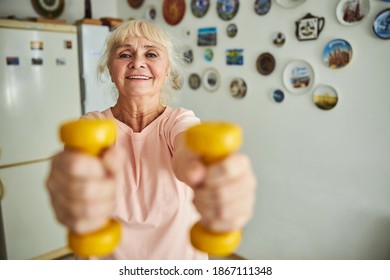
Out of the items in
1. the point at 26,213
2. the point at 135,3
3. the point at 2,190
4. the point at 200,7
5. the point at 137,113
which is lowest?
the point at 26,213

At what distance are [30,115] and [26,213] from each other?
63cm

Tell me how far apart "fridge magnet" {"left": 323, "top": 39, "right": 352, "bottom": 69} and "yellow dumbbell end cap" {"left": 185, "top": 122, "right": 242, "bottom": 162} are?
4.33ft

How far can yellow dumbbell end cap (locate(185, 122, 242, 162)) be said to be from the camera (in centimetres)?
35

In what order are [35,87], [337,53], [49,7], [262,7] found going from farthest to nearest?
[49,7] < [35,87] < [262,7] < [337,53]

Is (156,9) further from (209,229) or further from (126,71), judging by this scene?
(209,229)

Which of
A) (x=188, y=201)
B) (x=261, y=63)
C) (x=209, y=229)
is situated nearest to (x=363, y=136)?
(x=261, y=63)

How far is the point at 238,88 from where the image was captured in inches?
Answer: 75.8

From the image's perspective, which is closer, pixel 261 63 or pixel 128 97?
pixel 128 97

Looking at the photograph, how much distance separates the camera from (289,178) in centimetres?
179

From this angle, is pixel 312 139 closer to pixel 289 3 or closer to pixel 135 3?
pixel 289 3

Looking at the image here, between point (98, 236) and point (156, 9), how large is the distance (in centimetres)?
233

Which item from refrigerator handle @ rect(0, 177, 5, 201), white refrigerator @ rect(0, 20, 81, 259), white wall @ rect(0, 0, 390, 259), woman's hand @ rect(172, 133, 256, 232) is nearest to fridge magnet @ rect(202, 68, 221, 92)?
white wall @ rect(0, 0, 390, 259)

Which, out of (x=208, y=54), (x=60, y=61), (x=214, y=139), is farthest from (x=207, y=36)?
(x=214, y=139)

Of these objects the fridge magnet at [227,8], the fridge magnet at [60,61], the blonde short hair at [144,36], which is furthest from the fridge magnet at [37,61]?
the blonde short hair at [144,36]
